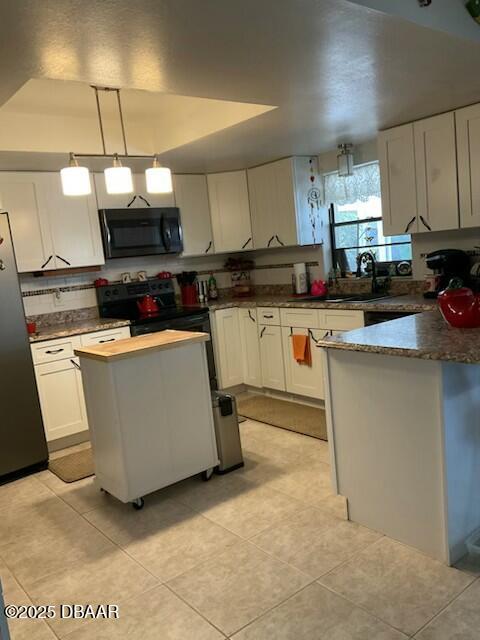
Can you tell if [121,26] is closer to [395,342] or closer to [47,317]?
[395,342]

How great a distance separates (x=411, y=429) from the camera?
89.9 inches

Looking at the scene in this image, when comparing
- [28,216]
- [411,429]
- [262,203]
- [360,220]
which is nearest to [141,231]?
[28,216]

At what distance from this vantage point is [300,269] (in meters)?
5.05

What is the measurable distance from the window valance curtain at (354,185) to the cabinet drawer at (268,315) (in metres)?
1.25


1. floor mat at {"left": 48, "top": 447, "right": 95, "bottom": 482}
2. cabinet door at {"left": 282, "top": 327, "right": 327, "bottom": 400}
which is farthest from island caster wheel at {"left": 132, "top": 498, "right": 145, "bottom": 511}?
cabinet door at {"left": 282, "top": 327, "right": 327, "bottom": 400}

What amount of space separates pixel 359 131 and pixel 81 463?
329 cm

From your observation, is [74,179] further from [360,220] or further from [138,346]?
[360,220]

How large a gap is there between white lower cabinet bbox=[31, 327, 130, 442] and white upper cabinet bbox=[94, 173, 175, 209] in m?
1.25

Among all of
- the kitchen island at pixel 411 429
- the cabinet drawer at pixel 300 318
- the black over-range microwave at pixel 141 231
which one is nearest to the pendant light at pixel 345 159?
the cabinet drawer at pixel 300 318

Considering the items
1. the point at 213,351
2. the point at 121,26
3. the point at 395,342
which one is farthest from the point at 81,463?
the point at 121,26

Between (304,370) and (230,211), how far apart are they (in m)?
1.86

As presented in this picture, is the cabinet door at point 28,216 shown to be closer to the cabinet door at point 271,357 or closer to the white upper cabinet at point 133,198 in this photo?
the white upper cabinet at point 133,198

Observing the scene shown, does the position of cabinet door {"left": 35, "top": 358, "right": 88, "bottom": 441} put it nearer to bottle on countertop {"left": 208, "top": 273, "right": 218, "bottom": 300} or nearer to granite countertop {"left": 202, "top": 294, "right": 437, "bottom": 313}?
granite countertop {"left": 202, "top": 294, "right": 437, "bottom": 313}

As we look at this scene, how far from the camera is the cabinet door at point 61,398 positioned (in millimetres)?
3908
